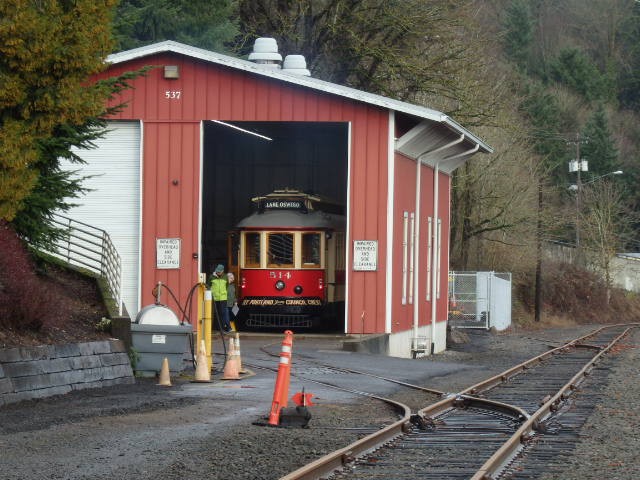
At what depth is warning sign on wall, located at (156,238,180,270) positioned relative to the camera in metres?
27.5

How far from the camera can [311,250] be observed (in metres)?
30.5

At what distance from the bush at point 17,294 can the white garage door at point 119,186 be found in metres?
11.4

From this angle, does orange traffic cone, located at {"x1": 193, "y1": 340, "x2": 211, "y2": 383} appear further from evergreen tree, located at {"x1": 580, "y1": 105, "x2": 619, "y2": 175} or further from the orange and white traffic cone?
evergreen tree, located at {"x1": 580, "y1": 105, "x2": 619, "y2": 175}

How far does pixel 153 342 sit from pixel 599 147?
7802cm

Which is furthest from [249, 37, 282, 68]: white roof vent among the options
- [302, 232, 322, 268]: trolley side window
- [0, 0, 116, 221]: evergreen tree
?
[0, 0, 116, 221]: evergreen tree

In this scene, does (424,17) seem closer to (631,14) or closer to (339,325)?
(339,325)

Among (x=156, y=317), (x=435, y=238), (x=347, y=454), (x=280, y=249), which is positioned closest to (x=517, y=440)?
(x=347, y=454)

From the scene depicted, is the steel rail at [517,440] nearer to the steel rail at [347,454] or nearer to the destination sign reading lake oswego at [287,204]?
the steel rail at [347,454]

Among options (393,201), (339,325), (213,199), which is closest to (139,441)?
(393,201)

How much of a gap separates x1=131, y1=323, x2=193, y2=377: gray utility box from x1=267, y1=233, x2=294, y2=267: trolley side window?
39.6ft

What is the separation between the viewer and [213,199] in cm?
3656

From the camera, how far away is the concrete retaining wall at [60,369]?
14438mm

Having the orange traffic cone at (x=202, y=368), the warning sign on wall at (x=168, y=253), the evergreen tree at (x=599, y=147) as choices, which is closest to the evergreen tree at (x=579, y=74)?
the evergreen tree at (x=599, y=147)

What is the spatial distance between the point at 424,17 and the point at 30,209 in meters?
27.4
